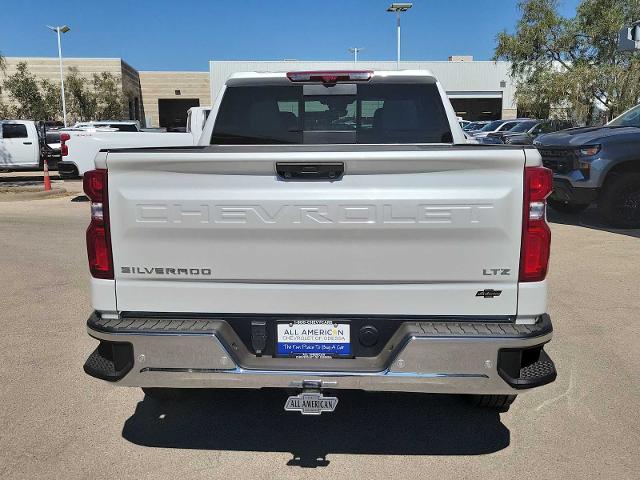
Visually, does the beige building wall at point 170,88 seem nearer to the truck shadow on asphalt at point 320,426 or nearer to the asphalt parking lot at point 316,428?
the asphalt parking lot at point 316,428

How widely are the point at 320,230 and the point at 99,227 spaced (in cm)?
106

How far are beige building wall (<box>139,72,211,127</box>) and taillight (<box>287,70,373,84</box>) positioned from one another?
56.4 meters

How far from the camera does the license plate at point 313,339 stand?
2992 millimetres

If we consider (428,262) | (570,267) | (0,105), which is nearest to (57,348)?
(428,262)

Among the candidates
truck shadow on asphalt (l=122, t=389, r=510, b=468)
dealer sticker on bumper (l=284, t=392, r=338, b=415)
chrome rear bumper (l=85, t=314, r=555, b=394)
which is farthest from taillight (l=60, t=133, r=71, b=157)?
dealer sticker on bumper (l=284, t=392, r=338, b=415)

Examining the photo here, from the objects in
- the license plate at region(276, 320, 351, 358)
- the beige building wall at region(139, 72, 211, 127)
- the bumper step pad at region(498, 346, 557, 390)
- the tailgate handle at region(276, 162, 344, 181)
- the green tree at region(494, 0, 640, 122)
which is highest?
the beige building wall at region(139, 72, 211, 127)

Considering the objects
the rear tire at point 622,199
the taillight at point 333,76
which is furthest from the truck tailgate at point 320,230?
the rear tire at point 622,199

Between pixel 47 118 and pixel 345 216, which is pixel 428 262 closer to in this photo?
pixel 345 216

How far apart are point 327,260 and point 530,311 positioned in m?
0.98

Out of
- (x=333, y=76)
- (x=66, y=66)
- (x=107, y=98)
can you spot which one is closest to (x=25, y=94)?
(x=107, y=98)

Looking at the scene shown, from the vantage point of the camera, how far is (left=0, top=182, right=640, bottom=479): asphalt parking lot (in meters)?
3.26

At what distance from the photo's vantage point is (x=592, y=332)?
531cm

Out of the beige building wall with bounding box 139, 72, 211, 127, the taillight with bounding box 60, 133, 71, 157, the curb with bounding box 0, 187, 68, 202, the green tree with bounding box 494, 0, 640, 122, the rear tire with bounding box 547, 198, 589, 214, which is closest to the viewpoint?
the rear tire with bounding box 547, 198, 589, 214

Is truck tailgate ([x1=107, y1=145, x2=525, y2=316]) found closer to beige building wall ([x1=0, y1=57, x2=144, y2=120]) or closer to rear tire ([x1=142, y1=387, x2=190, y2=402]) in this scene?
rear tire ([x1=142, y1=387, x2=190, y2=402])
